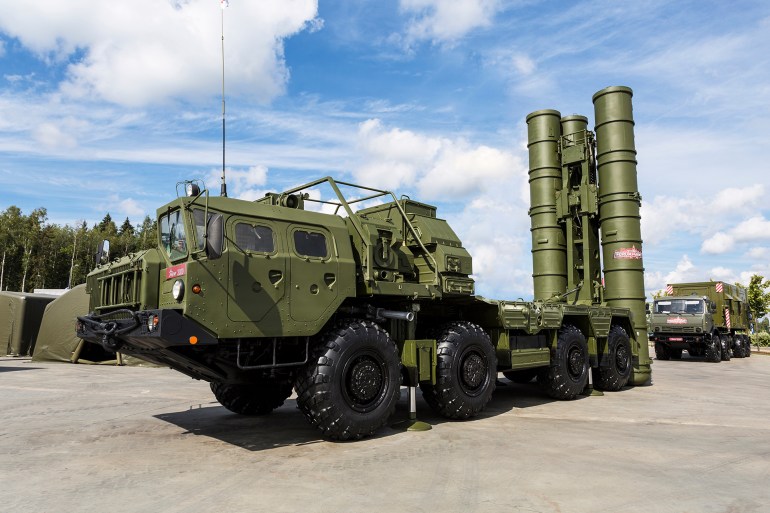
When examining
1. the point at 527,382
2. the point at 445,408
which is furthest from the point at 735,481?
the point at 527,382

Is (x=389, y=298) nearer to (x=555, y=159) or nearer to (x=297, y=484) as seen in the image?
(x=297, y=484)

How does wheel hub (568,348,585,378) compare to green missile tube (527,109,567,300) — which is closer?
wheel hub (568,348,585,378)

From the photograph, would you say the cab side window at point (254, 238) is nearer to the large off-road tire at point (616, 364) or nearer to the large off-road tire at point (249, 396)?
the large off-road tire at point (249, 396)

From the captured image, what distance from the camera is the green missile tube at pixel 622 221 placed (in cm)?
1233

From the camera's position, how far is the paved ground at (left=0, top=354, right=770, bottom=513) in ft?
13.8

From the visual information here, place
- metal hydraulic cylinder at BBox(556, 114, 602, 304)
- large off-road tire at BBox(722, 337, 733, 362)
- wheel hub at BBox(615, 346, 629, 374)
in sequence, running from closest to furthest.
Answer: wheel hub at BBox(615, 346, 629, 374) → metal hydraulic cylinder at BBox(556, 114, 602, 304) → large off-road tire at BBox(722, 337, 733, 362)

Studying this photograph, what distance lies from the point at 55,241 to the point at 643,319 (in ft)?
178

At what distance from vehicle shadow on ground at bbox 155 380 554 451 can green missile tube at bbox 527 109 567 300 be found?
3.36 m

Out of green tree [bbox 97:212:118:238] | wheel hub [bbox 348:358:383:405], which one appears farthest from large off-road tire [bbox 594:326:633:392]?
green tree [bbox 97:212:118:238]

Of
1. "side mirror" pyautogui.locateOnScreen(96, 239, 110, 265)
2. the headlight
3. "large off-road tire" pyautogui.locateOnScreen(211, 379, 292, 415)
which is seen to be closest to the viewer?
the headlight

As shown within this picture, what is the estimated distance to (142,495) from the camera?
4355 mm

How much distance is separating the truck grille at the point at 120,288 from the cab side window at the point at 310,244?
175 cm

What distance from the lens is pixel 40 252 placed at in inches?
2007

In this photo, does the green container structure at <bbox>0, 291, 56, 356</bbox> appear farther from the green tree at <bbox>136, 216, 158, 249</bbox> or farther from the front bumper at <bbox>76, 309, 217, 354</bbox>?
the front bumper at <bbox>76, 309, 217, 354</bbox>
